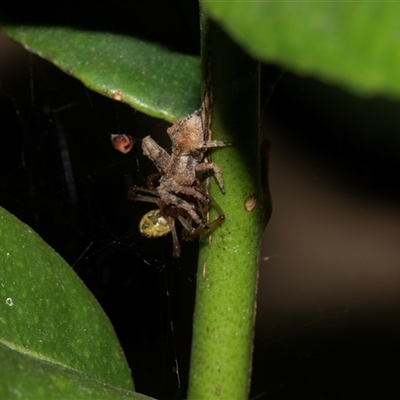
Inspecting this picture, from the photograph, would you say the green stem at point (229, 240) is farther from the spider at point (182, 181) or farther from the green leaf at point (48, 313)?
the green leaf at point (48, 313)

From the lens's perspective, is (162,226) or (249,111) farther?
(162,226)

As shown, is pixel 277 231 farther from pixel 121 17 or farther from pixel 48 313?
pixel 48 313

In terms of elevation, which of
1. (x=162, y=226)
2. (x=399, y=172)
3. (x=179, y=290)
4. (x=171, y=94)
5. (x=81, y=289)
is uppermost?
(x=171, y=94)

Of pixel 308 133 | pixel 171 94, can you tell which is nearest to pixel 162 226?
pixel 171 94

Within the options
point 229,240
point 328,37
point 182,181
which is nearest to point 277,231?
point 182,181

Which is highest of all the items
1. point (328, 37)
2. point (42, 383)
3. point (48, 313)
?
point (328, 37)

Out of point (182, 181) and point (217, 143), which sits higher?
point (217, 143)

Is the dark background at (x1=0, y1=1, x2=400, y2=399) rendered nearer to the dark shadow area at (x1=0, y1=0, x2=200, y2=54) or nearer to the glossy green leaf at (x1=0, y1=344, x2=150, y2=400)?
the dark shadow area at (x1=0, y1=0, x2=200, y2=54)

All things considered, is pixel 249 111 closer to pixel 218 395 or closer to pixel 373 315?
pixel 218 395
